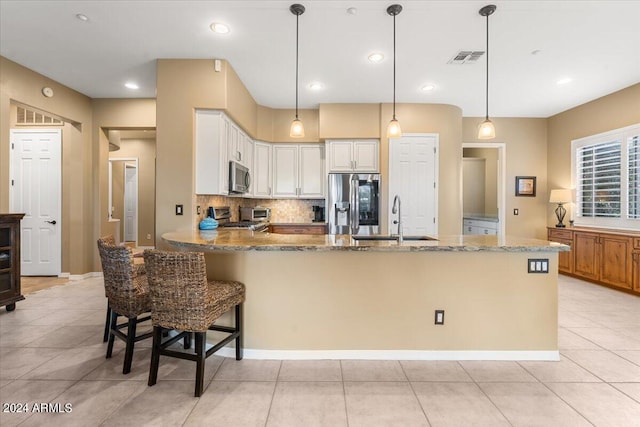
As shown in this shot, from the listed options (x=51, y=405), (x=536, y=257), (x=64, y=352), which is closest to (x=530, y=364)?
(x=536, y=257)

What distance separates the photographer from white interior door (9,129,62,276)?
16.4ft

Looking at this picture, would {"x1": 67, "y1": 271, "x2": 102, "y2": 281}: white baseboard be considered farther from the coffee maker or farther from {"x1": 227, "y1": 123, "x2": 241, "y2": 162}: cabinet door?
the coffee maker

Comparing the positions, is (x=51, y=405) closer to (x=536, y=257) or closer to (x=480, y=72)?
(x=536, y=257)

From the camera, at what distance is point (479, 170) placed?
787 centimetres

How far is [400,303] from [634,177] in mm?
4505

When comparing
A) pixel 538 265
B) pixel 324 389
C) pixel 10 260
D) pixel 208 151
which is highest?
pixel 208 151

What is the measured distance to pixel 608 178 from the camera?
484cm

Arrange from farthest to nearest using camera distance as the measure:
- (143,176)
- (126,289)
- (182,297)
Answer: (143,176)
(126,289)
(182,297)

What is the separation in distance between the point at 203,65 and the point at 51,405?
3.38m

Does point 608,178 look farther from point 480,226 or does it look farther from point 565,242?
point 480,226

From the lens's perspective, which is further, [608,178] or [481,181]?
[481,181]

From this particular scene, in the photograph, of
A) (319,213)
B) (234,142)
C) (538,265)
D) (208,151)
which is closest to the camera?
(538,265)

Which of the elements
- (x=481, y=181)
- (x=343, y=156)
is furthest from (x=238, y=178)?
(x=481, y=181)

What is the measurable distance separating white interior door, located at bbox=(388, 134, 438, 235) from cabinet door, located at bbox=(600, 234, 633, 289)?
234cm
